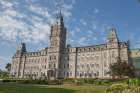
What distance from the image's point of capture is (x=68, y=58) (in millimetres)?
98000

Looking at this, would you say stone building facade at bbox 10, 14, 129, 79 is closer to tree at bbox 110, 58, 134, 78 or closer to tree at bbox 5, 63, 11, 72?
tree at bbox 110, 58, 134, 78

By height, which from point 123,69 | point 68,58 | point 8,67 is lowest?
point 123,69

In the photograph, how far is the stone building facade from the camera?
84375 mm

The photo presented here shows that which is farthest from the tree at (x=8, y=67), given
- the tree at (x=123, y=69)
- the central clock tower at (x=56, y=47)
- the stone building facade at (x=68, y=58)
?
the tree at (x=123, y=69)

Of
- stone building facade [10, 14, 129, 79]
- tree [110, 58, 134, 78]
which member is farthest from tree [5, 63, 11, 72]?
tree [110, 58, 134, 78]

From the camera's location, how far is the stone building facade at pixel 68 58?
84.4m

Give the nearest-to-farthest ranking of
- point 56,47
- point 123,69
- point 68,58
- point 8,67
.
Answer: point 123,69
point 68,58
point 56,47
point 8,67

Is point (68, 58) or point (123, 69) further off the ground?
point (68, 58)

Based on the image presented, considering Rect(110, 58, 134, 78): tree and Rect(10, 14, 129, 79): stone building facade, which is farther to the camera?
Rect(10, 14, 129, 79): stone building facade

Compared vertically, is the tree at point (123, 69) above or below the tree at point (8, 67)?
below

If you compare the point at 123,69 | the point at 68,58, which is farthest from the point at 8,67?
the point at 123,69

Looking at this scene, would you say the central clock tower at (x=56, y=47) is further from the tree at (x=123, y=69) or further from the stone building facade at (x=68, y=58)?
the tree at (x=123, y=69)

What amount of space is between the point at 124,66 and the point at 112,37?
2456cm

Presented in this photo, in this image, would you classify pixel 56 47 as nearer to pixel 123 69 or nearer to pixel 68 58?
pixel 68 58
